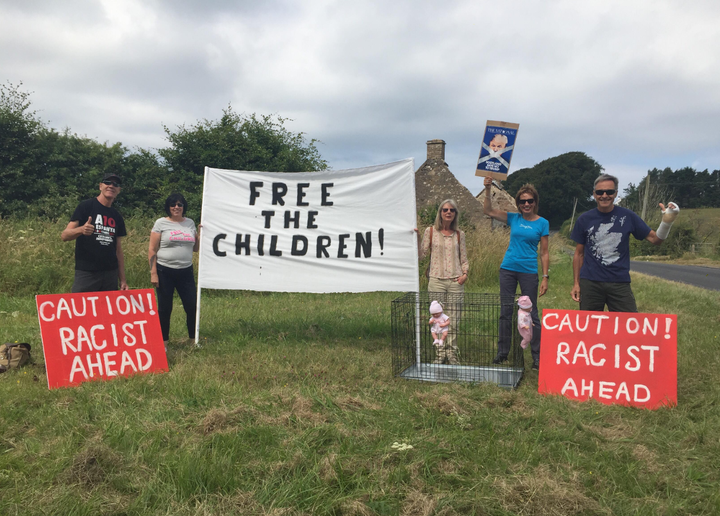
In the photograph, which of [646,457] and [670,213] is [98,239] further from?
[670,213]

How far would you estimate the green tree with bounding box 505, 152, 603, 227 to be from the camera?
70.4m

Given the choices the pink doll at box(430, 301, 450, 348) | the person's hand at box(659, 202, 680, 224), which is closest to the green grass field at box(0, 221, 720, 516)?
the pink doll at box(430, 301, 450, 348)

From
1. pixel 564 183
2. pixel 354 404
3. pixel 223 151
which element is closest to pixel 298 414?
pixel 354 404

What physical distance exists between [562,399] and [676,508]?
1.45m

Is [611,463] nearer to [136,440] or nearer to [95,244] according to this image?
[136,440]

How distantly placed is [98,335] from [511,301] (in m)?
4.06

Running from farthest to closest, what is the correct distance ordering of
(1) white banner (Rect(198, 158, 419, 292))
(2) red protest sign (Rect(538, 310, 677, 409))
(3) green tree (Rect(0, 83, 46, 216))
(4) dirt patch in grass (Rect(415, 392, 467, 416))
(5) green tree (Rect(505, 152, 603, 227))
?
(5) green tree (Rect(505, 152, 603, 227)) → (3) green tree (Rect(0, 83, 46, 216)) → (1) white banner (Rect(198, 158, 419, 292)) → (2) red protest sign (Rect(538, 310, 677, 409)) → (4) dirt patch in grass (Rect(415, 392, 467, 416))

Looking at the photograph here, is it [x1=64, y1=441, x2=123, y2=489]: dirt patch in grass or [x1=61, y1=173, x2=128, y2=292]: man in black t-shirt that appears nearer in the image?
[x1=64, y1=441, x2=123, y2=489]: dirt patch in grass

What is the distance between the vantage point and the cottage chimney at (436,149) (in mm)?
26844

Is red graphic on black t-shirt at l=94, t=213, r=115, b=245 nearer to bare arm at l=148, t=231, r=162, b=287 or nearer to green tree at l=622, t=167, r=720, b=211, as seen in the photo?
bare arm at l=148, t=231, r=162, b=287

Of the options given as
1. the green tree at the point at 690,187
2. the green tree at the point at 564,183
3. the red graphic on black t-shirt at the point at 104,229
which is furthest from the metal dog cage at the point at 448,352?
the green tree at the point at 690,187

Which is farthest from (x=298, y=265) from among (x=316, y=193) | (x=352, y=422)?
(x=352, y=422)

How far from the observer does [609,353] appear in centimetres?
383

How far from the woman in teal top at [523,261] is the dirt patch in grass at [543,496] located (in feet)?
7.73
